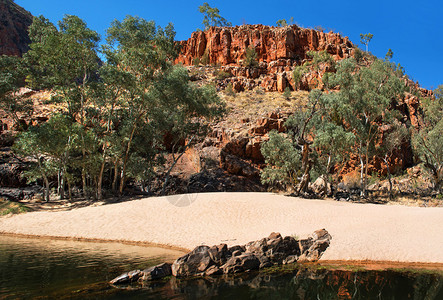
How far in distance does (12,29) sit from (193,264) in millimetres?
81464

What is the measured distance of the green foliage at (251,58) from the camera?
59953 mm

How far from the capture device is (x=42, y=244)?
41.7 ft

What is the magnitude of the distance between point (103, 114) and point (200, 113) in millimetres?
8840

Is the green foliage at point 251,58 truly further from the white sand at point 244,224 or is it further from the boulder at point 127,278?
the boulder at point 127,278

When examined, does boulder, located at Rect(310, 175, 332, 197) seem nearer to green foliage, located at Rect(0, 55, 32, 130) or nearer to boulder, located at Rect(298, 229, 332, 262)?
boulder, located at Rect(298, 229, 332, 262)

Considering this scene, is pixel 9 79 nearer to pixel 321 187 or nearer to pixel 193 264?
pixel 193 264

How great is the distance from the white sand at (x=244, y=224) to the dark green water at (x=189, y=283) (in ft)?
6.72

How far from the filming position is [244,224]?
50.0 ft

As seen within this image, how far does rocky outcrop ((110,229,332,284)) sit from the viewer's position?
8516 millimetres

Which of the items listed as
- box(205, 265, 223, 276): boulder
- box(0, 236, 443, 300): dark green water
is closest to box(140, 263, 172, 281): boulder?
box(0, 236, 443, 300): dark green water

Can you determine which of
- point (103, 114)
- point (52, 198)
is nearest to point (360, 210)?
point (103, 114)

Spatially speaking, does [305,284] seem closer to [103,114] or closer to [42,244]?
[42,244]

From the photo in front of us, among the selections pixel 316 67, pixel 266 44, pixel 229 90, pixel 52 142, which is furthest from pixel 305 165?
pixel 266 44

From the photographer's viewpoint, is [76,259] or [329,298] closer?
[329,298]
